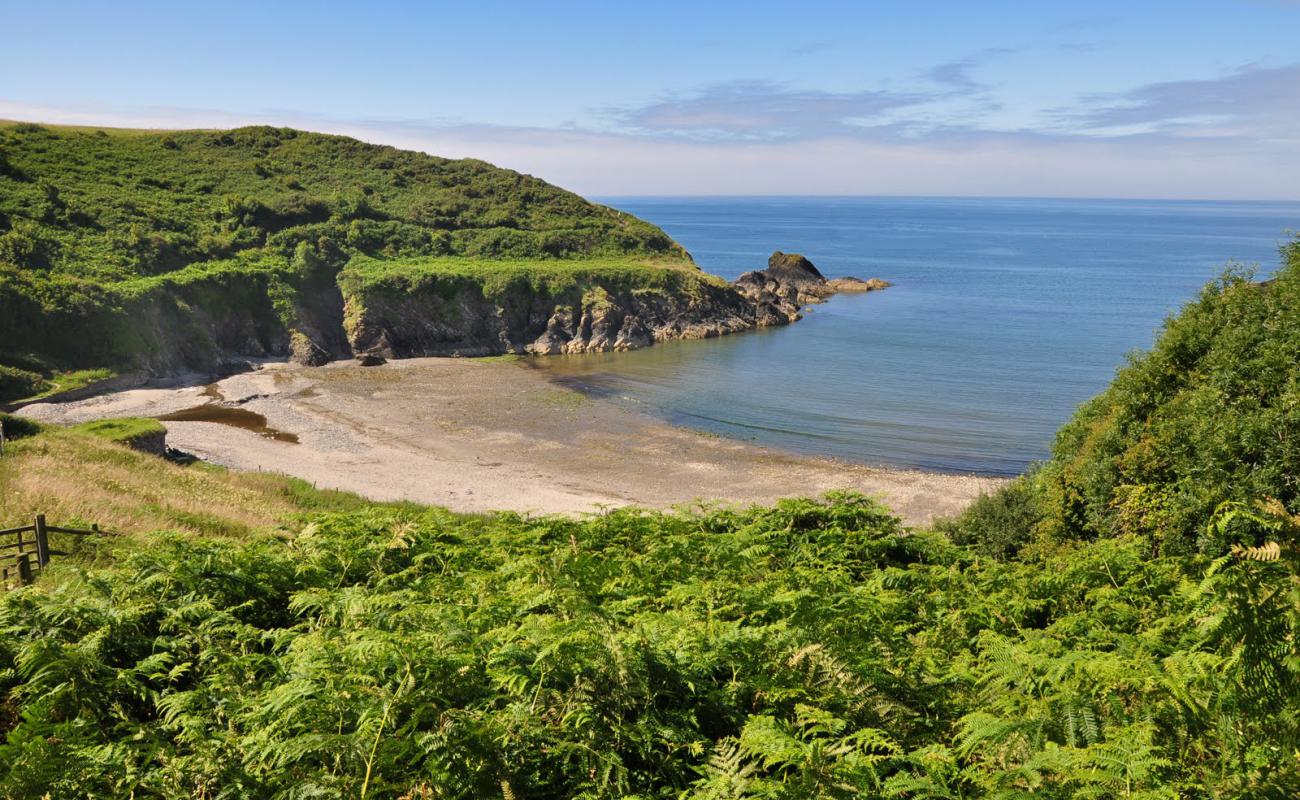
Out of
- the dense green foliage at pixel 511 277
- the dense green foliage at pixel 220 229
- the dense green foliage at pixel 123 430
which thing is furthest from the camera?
the dense green foliage at pixel 511 277

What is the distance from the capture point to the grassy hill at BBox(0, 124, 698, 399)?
52.9 m

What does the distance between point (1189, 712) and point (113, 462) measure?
2695 centimetres

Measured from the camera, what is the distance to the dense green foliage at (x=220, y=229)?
53.5 meters

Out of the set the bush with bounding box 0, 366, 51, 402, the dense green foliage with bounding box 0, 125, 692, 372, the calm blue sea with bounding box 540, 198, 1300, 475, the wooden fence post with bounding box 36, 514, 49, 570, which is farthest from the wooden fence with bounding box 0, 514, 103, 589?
the dense green foliage with bounding box 0, 125, 692, 372

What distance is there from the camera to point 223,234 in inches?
2832

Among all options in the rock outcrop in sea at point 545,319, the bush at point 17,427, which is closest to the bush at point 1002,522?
the bush at point 17,427

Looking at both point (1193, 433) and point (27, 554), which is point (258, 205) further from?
point (1193, 433)

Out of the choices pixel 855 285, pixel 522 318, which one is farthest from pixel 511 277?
pixel 855 285

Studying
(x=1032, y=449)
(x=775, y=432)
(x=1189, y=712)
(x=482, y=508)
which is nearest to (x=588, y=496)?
(x=482, y=508)

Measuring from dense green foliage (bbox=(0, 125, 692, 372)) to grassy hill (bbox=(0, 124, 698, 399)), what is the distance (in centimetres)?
16

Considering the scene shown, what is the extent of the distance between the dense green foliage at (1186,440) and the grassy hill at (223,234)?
52567mm

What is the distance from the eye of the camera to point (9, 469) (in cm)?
1864

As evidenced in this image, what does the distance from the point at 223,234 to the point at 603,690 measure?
79.6 meters

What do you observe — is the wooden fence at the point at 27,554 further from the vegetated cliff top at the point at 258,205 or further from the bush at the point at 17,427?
the vegetated cliff top at the point at 258,205
